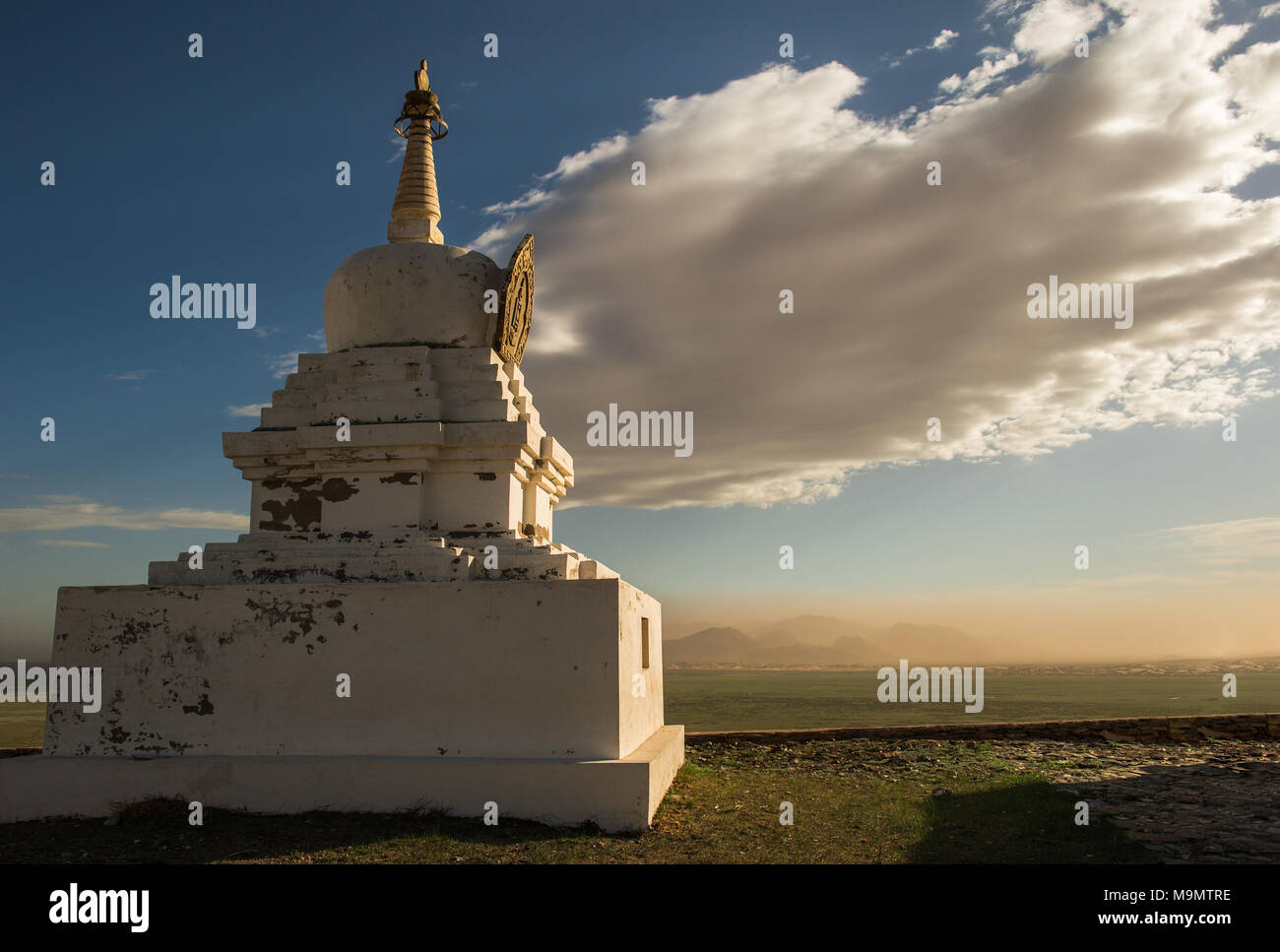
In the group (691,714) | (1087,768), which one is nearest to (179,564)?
(1087,768)

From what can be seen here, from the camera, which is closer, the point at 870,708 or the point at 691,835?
the point at 691,835

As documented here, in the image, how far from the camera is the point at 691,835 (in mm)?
7965

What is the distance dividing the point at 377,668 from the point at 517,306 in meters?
4.92

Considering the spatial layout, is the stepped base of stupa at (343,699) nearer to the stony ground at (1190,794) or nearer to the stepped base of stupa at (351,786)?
the stepped base of stupa at (351,786)

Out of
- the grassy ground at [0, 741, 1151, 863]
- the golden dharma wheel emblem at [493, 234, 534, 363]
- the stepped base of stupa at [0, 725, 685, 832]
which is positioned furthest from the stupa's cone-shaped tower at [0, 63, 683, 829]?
the golden dharma wheel emblem at [493, 234, 534, 363]

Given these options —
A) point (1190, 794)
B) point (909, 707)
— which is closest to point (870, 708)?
point (909, 707)

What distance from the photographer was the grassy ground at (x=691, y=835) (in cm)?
720

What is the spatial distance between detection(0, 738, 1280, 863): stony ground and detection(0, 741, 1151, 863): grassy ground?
17mm

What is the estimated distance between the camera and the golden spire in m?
11.6

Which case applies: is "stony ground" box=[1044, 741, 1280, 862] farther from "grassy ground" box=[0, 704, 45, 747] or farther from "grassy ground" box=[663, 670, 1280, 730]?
"grassy ground" box=[0, 704, 45, 747]

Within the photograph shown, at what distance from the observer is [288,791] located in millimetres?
8320

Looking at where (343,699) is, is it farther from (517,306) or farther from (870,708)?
(870,708)
